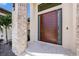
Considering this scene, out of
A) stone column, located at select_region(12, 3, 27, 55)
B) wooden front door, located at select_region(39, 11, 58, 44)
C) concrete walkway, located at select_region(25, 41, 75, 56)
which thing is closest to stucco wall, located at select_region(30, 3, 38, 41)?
wooden front door, located at select_region(39, 11, 58, 44)

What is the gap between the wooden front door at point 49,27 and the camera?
7.31 meters

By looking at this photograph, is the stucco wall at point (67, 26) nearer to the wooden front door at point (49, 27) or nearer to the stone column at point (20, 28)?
the wooden front door at point (49, 27)

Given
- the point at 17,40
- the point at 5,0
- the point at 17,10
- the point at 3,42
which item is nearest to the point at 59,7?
the point at 17,10

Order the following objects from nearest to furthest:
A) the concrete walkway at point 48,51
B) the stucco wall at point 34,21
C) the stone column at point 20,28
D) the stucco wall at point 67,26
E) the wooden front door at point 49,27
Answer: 1. the concrete walkway at point 48,51
2. the stucco wall at point 67,26
3. the stone column at point 20,28
4. the wooden front door at point 49,27
5. the stucco wall at point 34,21

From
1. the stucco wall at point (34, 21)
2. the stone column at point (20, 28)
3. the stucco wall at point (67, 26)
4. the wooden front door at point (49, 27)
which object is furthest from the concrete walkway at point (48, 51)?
the stucco wall at point (34, 21)

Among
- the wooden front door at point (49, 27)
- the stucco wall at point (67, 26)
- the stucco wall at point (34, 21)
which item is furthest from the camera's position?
the stucco wall at point (34, 21)

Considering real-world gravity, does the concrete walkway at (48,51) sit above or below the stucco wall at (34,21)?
below

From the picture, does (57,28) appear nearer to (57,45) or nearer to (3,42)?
(57,45)

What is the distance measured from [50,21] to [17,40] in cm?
216

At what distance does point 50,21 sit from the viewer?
7805 mm

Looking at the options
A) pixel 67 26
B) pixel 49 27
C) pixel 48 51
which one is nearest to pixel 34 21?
pixel 49 27

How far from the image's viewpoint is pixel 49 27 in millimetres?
7855

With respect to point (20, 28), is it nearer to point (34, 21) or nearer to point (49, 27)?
point (49, 27)

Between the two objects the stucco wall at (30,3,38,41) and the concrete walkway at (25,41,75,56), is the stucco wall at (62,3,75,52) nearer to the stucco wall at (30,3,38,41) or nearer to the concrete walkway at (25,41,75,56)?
the concrete walkway at (25,41,75,56)
